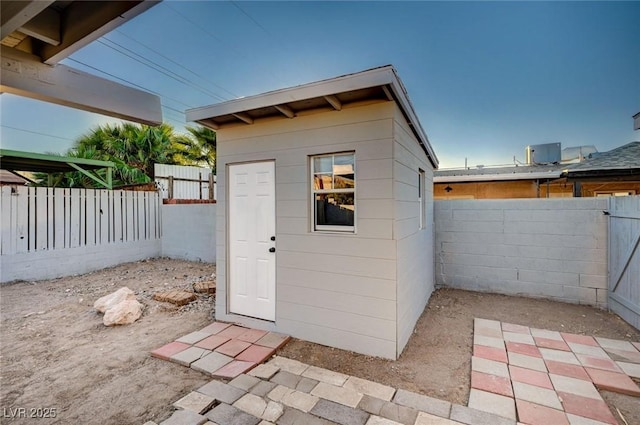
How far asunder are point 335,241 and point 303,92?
172cm

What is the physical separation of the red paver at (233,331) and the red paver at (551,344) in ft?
12.2

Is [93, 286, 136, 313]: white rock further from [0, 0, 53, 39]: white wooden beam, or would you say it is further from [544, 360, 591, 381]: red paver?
[544, 360, 591, 381]: red paver

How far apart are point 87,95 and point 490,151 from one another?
14.2 meters

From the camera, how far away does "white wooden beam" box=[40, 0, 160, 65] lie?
1.08 metres

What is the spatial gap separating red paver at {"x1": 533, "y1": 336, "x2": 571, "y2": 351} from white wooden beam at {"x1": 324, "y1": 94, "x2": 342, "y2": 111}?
12.2 ft

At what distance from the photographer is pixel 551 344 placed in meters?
3.43

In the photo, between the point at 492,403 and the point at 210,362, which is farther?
the point at 210,362

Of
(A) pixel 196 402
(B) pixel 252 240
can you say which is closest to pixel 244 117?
(B) pixel 252 240

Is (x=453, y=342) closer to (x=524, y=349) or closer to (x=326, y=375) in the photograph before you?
(x=524, y=349)

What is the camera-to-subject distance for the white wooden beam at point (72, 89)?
1.21m

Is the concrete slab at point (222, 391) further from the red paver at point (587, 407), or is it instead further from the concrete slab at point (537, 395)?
the red paver at point (587, 407)

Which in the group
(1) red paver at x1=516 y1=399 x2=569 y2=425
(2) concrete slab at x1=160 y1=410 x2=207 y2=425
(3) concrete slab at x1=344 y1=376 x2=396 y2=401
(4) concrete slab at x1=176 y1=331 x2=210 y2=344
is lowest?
(1) red paver at x1=516 y1=399 x2=569 y2=425

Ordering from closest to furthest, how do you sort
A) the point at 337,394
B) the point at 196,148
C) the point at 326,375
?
the point at 337,394 → the point at 326,375 → the point at 196,148

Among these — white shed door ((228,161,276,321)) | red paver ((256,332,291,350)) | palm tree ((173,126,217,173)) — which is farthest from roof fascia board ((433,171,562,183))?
palm tree ((173,126,217,173))
